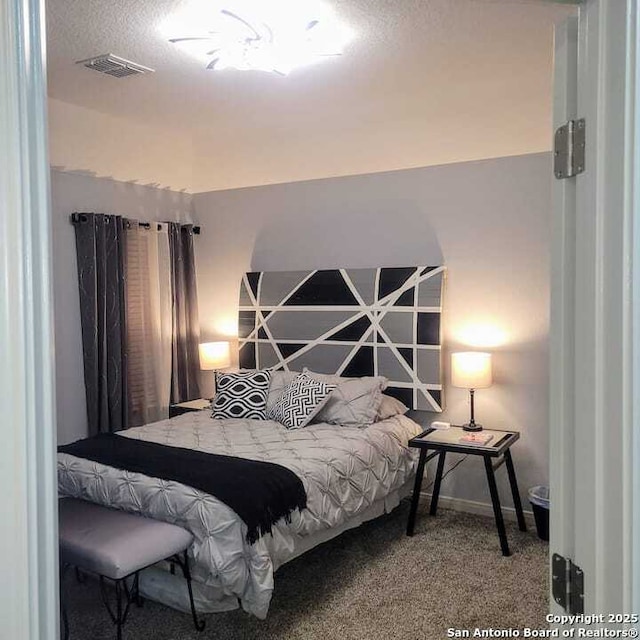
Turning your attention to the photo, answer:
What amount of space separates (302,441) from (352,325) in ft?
3.88

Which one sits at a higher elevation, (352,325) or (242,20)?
(242,20)

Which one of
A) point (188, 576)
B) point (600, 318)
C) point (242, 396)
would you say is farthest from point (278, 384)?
point (600, 318)

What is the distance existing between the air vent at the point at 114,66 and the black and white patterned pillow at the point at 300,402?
2075 mm

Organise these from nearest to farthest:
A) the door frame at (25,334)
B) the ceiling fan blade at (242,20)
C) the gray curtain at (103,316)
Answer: the door frame at (25,334)
the ceiling fan blade at (242,20)
the gray curtain at (103,316)

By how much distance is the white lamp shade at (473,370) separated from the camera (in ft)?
13.2

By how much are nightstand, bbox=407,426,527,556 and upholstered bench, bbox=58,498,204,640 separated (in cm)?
162

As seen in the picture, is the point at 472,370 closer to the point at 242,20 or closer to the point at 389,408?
the point at 389,408

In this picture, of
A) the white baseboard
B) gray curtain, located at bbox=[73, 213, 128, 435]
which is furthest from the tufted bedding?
gray curtain, located at bbox=[73, 213, 128, 435]

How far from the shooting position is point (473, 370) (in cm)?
403

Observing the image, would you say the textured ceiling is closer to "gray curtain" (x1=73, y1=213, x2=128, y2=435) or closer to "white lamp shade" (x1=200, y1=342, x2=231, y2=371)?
"gray curtain" (x1=73, y1=213, x2=128, y2=435)

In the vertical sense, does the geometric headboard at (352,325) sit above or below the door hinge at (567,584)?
above

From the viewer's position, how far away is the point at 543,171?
405cm

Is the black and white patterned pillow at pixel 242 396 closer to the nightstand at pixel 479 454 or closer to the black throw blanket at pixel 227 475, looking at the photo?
the black throw blanket at pixel 227 475

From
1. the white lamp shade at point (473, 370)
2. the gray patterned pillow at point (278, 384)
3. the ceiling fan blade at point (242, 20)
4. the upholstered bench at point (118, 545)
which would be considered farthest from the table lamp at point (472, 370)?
the ceiling fan blade at point (242, 20)
